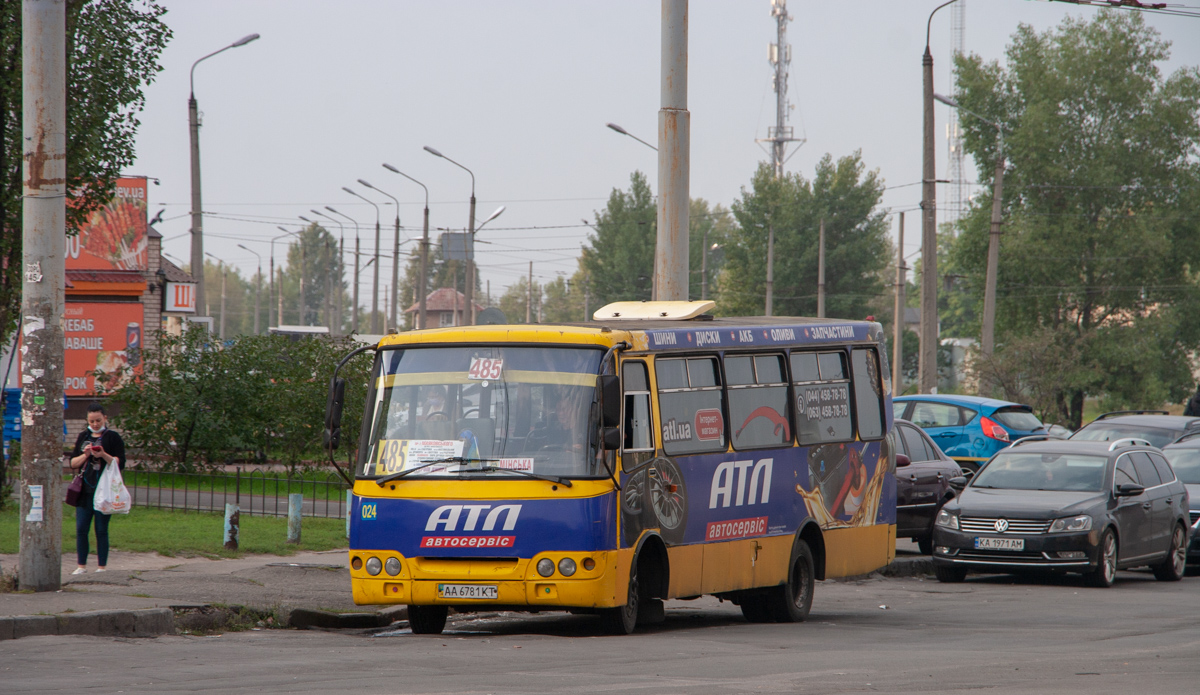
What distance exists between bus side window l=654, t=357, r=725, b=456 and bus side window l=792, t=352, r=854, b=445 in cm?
127

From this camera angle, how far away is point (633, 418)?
1049 cm

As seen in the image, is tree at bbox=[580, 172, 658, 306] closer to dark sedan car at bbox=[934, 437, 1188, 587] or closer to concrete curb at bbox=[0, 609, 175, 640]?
dark sedan car at bbox=[934, 437, 1188, 587]

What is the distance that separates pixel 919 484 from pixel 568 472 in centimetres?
915

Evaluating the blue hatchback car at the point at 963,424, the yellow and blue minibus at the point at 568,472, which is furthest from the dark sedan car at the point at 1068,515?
the blue hatchback car at the point at 963,424

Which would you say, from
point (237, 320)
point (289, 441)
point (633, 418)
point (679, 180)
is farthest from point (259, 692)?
point (237, 320)

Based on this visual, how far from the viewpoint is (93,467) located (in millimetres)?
13430

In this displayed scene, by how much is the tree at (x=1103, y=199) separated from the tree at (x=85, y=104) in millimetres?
44879

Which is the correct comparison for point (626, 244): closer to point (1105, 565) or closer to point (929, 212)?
point (929, 212)

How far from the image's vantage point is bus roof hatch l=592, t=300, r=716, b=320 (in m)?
12.6

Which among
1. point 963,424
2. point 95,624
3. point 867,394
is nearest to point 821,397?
point 867,394

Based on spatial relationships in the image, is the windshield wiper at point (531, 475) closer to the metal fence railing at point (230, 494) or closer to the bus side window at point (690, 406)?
the bus side window at point (690, 406)

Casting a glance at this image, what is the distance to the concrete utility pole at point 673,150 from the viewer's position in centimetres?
1525

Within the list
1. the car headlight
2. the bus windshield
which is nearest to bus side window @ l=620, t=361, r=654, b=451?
the bus windshield

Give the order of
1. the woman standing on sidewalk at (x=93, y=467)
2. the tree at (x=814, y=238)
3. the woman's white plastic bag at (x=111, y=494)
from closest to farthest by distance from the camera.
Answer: the woman's white plastic bag at (x=111, y=494)
the woman standing on sidewalk at (x=93, y=467)
the tree at (x=814, y=238)
